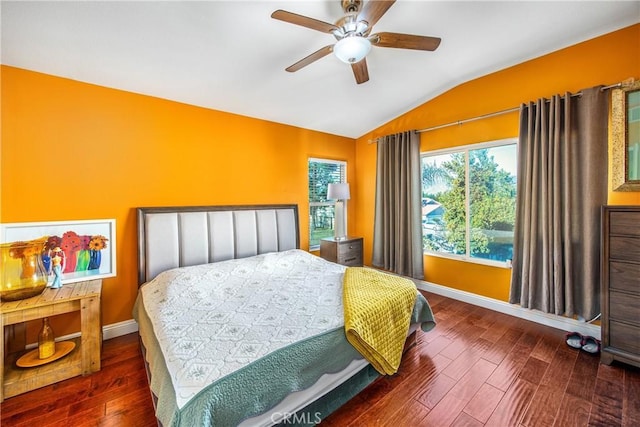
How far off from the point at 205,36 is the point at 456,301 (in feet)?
12.6

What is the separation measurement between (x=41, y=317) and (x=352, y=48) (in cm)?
283

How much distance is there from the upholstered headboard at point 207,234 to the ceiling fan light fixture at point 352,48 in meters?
2.04

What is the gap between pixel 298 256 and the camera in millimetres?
3012

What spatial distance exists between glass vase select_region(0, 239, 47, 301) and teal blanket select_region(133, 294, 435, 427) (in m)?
1.05

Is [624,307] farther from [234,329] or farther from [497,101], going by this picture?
[234,329]

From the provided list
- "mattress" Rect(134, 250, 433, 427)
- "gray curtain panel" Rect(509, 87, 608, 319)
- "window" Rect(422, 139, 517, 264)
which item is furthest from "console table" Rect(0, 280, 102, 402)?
"gray curtain panel" Rect(509, 87, 608, 319)

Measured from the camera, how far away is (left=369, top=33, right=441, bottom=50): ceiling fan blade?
67.6 inches

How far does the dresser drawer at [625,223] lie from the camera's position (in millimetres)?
1894

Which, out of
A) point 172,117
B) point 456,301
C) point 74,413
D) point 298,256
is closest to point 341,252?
point 298,256

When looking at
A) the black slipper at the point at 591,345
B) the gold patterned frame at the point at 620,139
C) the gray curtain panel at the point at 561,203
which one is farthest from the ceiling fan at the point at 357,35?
the black slipper at the point at 591,345

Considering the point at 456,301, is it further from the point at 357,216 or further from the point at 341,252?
the point at 357,216

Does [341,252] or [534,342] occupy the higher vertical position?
[341,252]

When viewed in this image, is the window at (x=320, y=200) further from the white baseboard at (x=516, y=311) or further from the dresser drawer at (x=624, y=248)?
the dresser drawer at (x=624, y=248)

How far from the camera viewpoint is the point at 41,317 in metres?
1.84
